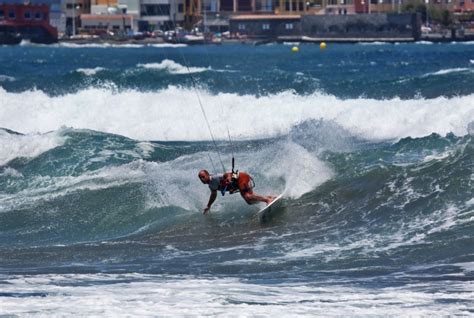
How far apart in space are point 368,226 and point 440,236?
152 centimetres

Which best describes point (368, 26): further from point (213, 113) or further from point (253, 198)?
point (253, 198)

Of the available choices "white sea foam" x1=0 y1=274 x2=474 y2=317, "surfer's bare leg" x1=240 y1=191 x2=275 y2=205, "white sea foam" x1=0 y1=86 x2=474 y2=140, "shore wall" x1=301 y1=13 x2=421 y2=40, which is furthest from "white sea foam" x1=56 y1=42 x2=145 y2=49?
"white sea foam" x1=0 y1=274 x2=474 y2=317

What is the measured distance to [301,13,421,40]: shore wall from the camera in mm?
121438

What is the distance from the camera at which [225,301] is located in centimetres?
1448

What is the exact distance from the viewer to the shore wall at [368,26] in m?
121

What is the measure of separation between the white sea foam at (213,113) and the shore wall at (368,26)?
79.5 m

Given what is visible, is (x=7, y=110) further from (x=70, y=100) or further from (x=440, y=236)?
(x=440, y=236)

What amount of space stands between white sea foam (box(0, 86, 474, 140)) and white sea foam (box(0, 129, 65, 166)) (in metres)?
7.16

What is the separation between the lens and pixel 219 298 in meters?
14.6

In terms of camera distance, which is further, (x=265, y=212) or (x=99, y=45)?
A: (x=99, y=45)

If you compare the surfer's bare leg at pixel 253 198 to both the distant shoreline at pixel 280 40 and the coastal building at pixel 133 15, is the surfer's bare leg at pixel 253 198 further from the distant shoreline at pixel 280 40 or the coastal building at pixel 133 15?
the coastal building at pixel 133 15

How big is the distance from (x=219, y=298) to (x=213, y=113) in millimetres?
25025

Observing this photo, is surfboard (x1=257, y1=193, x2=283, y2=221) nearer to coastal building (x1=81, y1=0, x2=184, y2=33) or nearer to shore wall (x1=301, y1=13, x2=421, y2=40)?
shore wall (x1=301, y1=13, x2=421, y2=40)

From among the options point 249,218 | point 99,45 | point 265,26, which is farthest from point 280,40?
point 249,218
